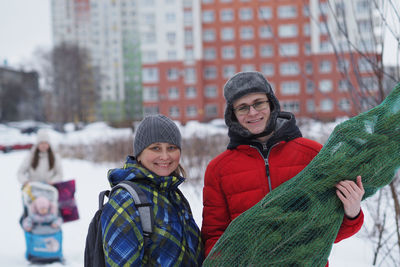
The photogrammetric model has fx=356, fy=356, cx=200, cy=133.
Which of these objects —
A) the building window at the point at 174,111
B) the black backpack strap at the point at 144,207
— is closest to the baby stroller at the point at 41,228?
the black backpack strap at the point at 144,207

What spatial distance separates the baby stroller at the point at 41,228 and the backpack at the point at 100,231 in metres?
3.49

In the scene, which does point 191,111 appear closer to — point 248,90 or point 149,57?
point 149,57

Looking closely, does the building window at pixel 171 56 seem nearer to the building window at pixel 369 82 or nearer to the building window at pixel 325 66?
the building window at pixel 325 66

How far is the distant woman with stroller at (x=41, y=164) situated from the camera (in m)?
5.02

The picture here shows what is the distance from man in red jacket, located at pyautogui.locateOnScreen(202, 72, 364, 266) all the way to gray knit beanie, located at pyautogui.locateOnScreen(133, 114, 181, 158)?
0.27 metres

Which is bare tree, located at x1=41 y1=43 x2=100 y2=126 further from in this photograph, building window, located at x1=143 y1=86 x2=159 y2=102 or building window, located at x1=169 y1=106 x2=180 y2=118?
building window, located at x1=169 y1=106 x2=180 y2=118

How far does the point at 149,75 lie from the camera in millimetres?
43156

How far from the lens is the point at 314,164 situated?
4.76 ft

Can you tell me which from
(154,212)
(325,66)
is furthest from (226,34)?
(154,212)

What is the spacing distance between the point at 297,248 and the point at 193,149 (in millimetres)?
6795

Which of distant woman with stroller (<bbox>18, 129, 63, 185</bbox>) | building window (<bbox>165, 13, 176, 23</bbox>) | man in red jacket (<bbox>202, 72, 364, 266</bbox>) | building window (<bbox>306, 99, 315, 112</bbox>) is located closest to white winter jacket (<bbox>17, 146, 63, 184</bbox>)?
distant woman with stroller (<bbox>18, 129, 63, 185</bbox>)

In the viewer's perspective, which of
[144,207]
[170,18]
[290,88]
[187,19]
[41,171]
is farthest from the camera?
[290,88]

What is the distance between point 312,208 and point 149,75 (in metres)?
42.9

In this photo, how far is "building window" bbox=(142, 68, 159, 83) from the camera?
42656 millimetres
